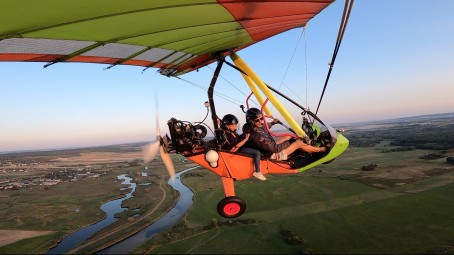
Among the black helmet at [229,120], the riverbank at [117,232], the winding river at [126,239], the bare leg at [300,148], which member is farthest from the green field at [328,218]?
the black helmet at [229,120]

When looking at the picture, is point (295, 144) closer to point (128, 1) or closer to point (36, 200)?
point (128, 1)

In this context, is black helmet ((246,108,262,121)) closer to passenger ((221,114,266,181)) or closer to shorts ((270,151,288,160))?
passenger ((221,114,266,181))

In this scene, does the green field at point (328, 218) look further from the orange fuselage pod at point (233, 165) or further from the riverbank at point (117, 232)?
the orange fuselage pod at point (233, 165)

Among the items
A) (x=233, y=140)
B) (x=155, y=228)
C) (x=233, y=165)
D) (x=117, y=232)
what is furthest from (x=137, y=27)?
(x=117, y=232)

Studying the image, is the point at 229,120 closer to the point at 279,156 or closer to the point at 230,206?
the point at 279,156

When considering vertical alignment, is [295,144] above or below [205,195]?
above

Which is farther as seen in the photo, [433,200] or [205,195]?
[205,195]

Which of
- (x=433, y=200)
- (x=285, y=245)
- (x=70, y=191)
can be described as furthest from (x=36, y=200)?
(x=433, y=200)
